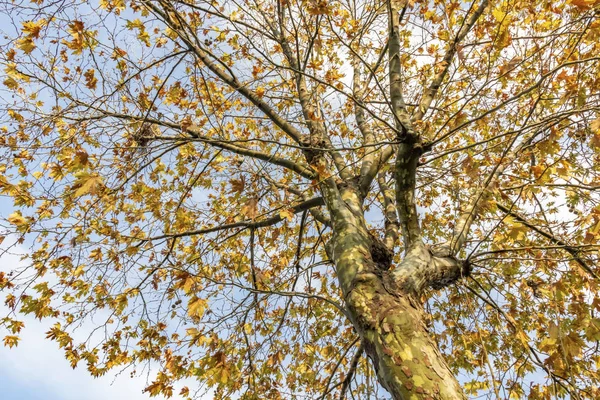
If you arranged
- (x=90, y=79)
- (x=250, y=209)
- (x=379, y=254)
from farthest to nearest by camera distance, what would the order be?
(x=90, y=79)
(x=379, y=254)
(x=250, y=209)

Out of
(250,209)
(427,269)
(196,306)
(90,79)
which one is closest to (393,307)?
(427,269)

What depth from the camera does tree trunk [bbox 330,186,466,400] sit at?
1.73 metres

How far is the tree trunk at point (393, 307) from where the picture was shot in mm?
1732

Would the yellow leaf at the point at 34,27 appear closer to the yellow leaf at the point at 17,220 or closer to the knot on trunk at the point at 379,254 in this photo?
the yellow leaf at the point at 17,220

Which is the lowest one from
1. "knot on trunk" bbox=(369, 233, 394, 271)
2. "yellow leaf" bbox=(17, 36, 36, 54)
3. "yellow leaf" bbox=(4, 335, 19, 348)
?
"yellow leaf" bbox=(4, 335, 19, 348)

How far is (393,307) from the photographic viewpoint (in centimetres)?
205

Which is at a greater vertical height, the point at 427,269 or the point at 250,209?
the point at 250,209

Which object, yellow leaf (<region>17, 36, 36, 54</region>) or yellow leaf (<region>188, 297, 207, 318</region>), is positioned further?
yellow leaf (<region>17, 36, 36, 54</region>)

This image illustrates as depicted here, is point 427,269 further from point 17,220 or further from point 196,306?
point 17,220

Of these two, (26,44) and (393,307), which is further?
(26,44)

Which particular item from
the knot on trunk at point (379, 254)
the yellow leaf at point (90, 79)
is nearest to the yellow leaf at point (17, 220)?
the yellow leaf at point (90, 79)

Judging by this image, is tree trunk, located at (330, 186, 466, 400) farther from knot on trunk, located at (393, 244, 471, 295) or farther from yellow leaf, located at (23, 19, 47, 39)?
yellow leaf, located at (23, 19, 47, 39)

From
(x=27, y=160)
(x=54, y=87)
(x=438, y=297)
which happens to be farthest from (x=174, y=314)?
(x=438, y=297)

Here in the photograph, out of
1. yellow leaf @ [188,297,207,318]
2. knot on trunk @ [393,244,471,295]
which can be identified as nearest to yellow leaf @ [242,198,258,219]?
yellow leaf @ [188,297,207,318]
